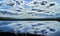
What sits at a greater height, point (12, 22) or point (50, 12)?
point (50, 12)

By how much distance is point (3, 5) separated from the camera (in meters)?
1.60

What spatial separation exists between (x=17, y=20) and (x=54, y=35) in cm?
49

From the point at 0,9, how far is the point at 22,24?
0.32m

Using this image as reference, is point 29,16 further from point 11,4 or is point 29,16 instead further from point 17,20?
point 11,4

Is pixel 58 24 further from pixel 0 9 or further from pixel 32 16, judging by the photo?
pixel 0 9

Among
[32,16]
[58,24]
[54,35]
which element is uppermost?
[32,16]

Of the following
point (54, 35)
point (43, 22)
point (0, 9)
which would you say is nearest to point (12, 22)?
point (0, 9)

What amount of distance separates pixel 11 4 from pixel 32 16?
29 centimetres

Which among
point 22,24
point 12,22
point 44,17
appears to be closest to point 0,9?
point 12,22

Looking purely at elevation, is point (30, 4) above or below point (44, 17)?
above

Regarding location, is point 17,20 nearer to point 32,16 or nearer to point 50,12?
point 32,16

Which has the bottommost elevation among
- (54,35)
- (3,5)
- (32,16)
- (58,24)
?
(54,35)

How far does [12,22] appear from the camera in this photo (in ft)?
5.41

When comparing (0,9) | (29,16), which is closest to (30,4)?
(29,16)
